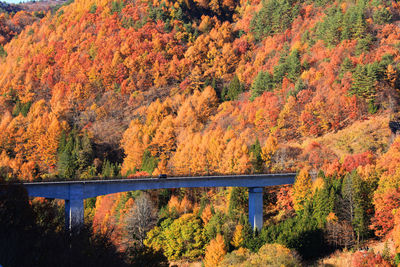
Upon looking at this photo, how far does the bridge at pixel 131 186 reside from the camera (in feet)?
168

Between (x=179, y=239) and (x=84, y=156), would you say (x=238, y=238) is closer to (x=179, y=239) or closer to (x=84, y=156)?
(x=179, y=239)

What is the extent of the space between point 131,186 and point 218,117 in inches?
2473

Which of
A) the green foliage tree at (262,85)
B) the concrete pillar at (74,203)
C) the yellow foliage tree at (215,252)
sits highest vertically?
the green foliage tree at (262,85)

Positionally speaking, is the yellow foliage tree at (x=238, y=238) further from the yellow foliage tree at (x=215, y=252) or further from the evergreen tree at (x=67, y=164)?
the evergreen tree at (x=67, y=164)

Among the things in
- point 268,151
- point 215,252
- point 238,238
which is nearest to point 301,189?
point 238,238

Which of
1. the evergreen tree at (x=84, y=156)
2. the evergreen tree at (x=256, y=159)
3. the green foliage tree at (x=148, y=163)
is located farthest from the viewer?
the evergreen tree at (x=84, y=156)

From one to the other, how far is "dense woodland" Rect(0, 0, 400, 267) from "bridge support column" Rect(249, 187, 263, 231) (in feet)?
8.31

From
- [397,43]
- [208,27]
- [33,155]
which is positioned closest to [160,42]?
[208,27]

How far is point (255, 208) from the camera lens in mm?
63812

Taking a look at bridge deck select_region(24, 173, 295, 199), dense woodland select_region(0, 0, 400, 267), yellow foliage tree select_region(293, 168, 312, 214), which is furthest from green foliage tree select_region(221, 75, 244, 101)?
yellow foliage tree select_region(293, 168, 312, 214)

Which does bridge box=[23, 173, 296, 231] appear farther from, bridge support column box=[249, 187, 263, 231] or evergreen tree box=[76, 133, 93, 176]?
evergreen tree box=[76, 133, 93, 176]

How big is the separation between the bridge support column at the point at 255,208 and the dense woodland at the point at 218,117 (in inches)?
99.7

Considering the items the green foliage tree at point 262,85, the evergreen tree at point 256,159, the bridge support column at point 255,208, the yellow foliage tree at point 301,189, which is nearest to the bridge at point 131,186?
the bridge support column at point 255,208

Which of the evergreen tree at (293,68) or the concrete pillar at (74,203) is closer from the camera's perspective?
the concrete pillar at (74,203)
